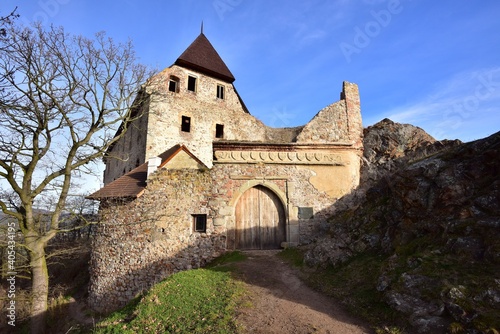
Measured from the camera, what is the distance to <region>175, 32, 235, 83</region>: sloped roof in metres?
18.9

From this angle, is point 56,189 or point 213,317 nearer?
point 213,317

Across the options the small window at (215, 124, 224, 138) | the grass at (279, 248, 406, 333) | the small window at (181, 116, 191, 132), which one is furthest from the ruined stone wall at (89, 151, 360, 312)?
the small window at (215, 124, 224, 138)

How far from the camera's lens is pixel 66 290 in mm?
12641

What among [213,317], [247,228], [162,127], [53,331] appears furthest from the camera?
[162,127]

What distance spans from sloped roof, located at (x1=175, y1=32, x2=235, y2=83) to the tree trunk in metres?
13.6

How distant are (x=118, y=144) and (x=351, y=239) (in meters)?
19.8

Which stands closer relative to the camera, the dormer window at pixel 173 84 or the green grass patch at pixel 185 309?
the green grass patch at pixel 185 309

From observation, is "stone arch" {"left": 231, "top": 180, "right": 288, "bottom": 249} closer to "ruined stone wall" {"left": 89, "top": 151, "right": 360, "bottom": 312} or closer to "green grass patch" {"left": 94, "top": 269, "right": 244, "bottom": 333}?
"ruined stone wall" {"left": 89, "top": 151, "right": 360, "bottom": 312}

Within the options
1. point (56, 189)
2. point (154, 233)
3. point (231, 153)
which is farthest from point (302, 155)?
point (56, 189)

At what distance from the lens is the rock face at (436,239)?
162 inches

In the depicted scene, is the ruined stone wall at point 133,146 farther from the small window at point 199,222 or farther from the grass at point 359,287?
the grass at point 359,287

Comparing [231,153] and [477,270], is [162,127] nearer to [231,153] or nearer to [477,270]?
[231,153]

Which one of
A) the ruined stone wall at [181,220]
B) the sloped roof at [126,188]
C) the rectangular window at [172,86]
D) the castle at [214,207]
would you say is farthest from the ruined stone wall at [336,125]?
the rectangular window at [172,86]

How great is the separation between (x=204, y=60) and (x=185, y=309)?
58.3 ft
